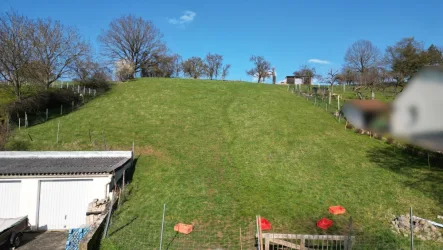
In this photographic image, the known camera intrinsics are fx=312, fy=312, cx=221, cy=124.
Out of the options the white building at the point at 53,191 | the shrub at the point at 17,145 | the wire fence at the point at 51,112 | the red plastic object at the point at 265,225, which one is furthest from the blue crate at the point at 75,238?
the wire fence at the point at 51,112

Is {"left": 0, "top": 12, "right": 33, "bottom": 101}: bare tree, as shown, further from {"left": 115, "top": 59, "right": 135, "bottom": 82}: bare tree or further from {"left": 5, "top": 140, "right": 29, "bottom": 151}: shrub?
{"left": 115, "top": 59, "right": 135, "bottom": 82}: bare tree

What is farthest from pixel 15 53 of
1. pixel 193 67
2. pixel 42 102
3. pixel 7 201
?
pixel 193 67

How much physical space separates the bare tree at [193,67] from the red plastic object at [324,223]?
77280mm

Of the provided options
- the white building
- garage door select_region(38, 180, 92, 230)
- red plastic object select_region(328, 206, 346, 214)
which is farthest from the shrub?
red plastic object select_region(328, 206, 346, 214)

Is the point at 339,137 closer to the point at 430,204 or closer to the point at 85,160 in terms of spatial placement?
the point at 430,204

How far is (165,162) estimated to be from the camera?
25391mm

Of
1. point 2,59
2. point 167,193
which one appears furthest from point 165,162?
point 2,59

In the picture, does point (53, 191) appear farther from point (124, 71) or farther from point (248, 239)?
point (124, 71)

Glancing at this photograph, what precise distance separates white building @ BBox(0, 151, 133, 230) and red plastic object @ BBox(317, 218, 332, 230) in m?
12.3

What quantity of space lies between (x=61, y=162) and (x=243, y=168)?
1335cm

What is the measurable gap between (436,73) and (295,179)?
860 inches

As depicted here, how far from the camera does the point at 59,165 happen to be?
815 inches

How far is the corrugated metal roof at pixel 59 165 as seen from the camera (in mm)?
18809

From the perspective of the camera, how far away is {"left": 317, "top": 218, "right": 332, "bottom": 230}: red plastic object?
16016mm
